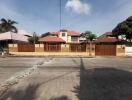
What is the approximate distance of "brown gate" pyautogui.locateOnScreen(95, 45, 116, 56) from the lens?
4609 centimetres

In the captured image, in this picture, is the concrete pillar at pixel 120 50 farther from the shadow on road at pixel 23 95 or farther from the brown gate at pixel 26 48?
the shadow on road at pixel 23 95

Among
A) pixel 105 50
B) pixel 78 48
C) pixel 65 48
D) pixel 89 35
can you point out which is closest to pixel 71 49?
pixel 65 48

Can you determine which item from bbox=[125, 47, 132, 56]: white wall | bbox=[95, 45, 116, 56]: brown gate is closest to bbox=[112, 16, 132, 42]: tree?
bbox=[125, 47, 132, 56]: white wall

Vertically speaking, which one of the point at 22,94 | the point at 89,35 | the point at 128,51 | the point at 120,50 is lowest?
the point at 22,94

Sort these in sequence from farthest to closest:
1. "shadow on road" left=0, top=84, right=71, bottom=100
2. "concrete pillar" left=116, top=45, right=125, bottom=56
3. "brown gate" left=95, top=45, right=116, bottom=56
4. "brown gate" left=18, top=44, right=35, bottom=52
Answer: "brown gate" left=18, top=44, right=35, bottom=52 < "brown gate" left=95, top=45, right=116, bottom=56 < "concrete pillar" left=116, top=45, right=125, bottom=56 < "shadow on road" left=0, top=84, right=71, bottom=100

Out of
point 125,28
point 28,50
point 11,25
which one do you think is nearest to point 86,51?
point 28,50

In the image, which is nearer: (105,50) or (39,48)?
(105,50)

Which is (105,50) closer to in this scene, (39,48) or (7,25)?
(39,48)

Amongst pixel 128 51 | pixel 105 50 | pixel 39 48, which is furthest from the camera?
pixel 128 51

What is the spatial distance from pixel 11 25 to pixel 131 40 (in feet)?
123

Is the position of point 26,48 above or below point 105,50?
above

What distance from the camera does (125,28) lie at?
60.3m

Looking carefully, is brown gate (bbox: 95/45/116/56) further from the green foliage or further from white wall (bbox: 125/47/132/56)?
the green foliage

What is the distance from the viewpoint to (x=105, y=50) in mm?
46438
